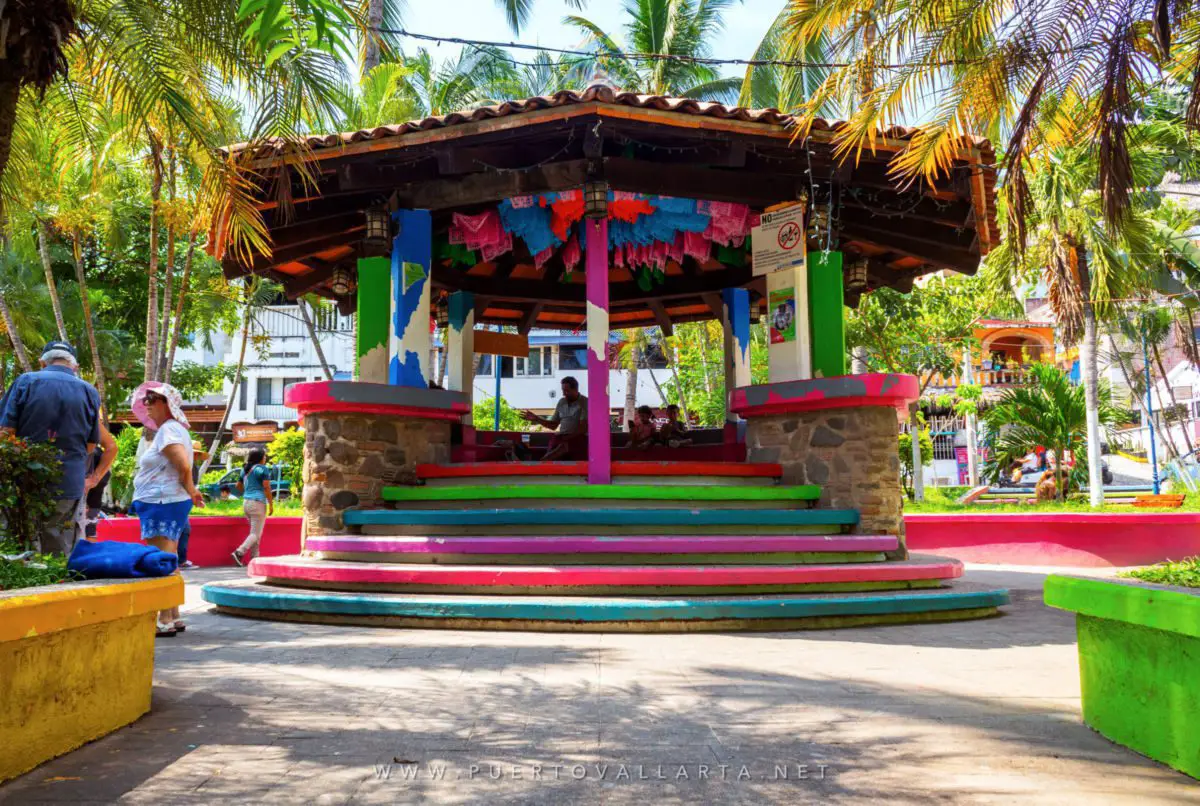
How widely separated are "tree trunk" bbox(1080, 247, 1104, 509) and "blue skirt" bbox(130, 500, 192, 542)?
596 inches

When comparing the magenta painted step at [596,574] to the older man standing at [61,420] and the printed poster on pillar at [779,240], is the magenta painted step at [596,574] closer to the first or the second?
the older man standing at [61,420]

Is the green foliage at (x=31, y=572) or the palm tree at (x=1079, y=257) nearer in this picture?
the green foliage at (x=31, y=572)

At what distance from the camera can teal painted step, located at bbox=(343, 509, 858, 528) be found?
7082 mm

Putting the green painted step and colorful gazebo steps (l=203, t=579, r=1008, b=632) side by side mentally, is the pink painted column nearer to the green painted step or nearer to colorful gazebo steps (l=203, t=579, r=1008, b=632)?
the green painted step

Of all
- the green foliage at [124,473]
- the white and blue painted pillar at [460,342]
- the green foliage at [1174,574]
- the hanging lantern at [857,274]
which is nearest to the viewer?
the green foliage at [1174,574]

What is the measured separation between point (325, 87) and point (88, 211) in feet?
37.1

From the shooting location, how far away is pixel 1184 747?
2.91m

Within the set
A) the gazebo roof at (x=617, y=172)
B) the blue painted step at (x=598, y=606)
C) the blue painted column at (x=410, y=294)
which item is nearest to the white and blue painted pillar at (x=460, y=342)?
the gazebo roof at (x=617, y=172)

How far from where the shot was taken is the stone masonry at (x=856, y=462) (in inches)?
295

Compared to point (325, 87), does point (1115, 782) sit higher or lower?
lower

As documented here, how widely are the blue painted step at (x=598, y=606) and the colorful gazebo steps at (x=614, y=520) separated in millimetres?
901

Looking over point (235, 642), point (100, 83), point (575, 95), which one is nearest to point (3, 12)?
point (100, 83)

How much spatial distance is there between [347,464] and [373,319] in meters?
2.12

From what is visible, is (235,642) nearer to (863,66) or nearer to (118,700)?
(118,700)
